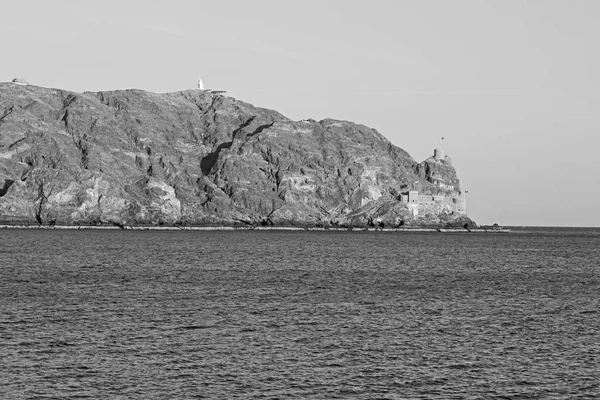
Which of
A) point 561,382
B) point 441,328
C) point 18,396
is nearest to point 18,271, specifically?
point 441,328

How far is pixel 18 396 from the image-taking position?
3497 cm

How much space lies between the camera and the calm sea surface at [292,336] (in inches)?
1487

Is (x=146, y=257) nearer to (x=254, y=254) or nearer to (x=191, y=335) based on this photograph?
→ (x=254, y=254)

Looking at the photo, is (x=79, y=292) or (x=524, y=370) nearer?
(x=524, y=370)

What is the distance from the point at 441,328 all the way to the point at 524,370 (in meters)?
12.3

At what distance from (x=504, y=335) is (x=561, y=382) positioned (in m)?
12.2

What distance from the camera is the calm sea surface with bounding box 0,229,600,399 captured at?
37.8 meters

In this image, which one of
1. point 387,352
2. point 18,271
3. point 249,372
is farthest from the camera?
point 18,271

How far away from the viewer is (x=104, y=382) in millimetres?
37531

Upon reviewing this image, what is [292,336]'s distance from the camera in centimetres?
4969

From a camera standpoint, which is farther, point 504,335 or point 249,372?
point 504,335

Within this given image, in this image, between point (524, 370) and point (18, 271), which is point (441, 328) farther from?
point (18, 271)

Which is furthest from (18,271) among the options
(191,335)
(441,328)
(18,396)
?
(18,396)

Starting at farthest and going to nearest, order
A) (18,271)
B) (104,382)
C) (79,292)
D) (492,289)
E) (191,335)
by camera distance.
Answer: (18,271) < (492,289) < (79,292) < (191,335) < (104,382)
